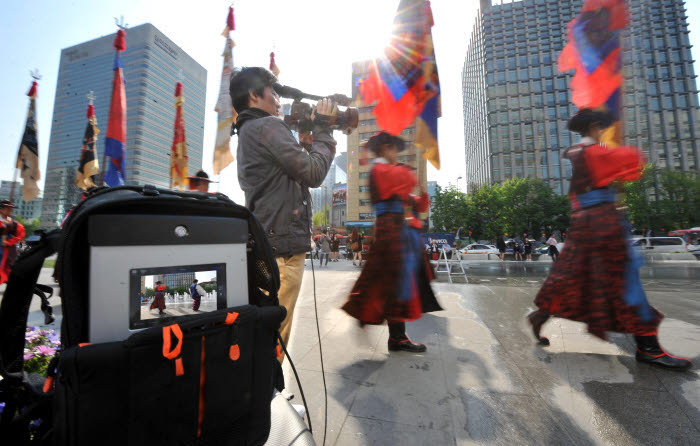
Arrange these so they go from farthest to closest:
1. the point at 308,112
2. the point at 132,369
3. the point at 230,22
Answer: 1. the point at 230,22
2. the point at 308,112
3. the point at 132,369

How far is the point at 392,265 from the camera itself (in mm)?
2148

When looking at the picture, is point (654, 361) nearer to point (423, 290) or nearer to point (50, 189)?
point (423, 290)

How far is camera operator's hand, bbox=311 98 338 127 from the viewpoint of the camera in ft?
5.77

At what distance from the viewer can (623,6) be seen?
7.51ft

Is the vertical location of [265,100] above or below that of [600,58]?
below

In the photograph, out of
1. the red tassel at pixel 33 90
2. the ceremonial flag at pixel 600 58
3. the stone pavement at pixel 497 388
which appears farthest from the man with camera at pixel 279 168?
the red tassel at pixel 33 90

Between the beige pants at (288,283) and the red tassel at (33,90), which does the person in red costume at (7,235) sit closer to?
the red tassel at (33,90)

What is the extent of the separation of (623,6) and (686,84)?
76.7 meters

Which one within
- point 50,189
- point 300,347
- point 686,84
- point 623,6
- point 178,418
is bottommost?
point 300,347

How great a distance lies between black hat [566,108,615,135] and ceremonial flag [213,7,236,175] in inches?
185

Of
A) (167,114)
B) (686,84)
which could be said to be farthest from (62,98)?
(686,84)

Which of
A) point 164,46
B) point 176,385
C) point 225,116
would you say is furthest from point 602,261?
point 164,46

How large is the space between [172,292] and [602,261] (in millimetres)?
2511

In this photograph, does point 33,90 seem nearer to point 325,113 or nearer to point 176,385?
point 325,113
